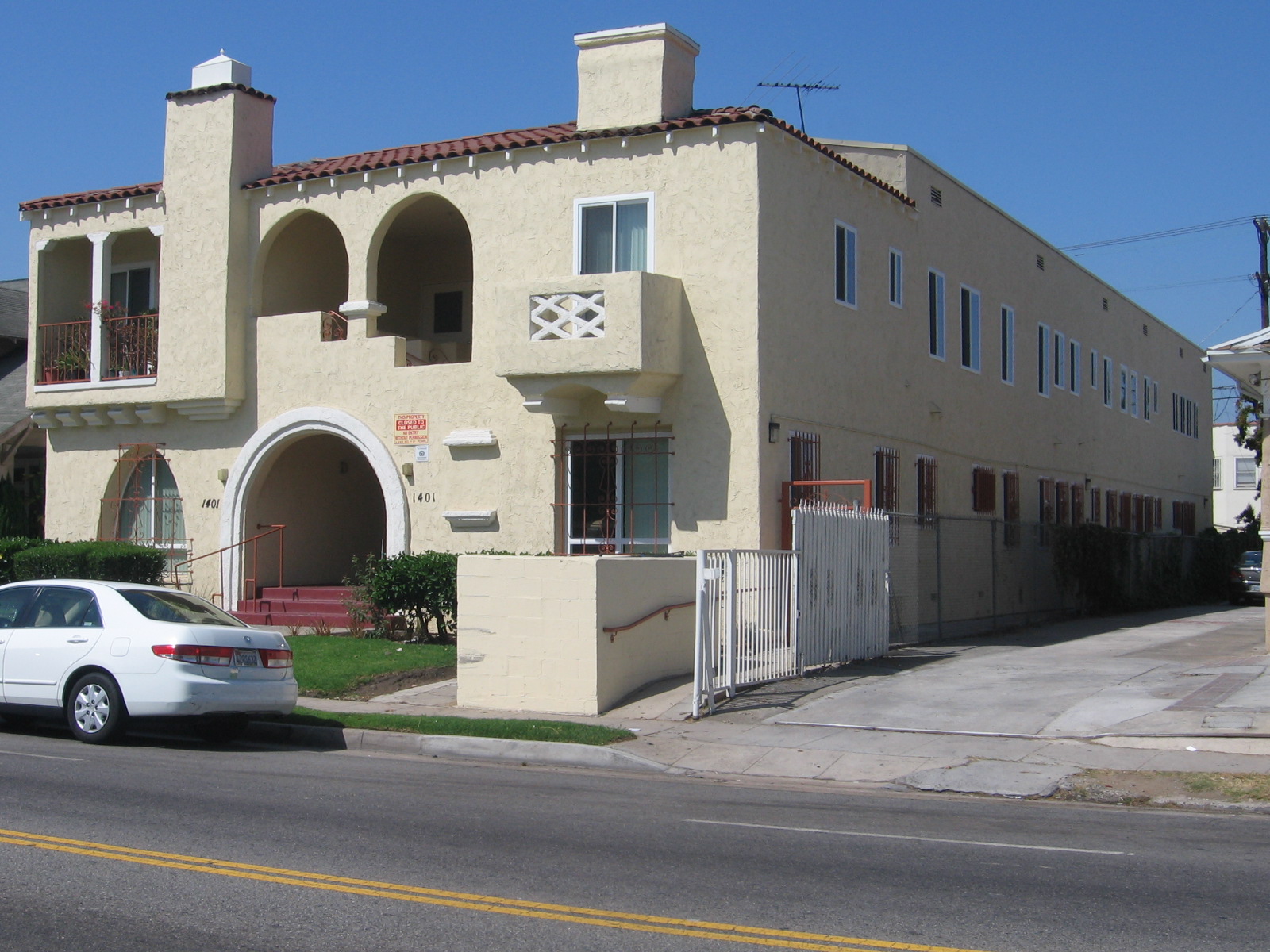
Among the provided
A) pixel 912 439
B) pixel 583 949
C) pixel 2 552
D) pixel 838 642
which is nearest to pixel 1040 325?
pixel 912 439

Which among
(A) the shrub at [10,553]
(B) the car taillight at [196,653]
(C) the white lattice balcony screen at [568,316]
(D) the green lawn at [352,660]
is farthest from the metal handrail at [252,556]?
(B) the car taillight at [196,653]

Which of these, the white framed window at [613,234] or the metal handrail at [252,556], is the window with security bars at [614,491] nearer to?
the white framed window at [613,234]

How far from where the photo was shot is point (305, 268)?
75.8 ft

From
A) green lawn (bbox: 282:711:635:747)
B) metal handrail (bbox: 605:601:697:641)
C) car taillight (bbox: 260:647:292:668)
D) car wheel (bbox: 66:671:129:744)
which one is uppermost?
metal handrail (bbox: 605:601:697:641)

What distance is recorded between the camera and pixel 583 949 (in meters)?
5.80

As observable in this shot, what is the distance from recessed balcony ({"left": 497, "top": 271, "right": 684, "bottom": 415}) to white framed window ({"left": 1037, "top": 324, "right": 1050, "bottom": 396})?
1378 cm

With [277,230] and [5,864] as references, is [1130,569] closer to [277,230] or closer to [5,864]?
[277,230]

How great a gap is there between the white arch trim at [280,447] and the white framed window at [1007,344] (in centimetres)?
1334

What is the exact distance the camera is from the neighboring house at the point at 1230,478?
2360 inches

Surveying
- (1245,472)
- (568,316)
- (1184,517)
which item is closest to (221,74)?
(568,316)

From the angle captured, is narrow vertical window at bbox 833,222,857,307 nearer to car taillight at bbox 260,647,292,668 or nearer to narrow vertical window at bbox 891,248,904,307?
narrow vertical window at bbox 891,248,904,307

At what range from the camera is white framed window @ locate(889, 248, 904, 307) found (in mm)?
22391

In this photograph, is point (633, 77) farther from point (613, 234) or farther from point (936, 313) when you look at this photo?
point (936, 313)

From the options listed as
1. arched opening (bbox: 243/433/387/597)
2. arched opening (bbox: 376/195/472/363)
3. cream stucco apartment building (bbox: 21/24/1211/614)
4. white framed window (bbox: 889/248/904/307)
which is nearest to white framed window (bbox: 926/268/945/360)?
cream stucco apartment building (bbox: 21/24/1211/614)
